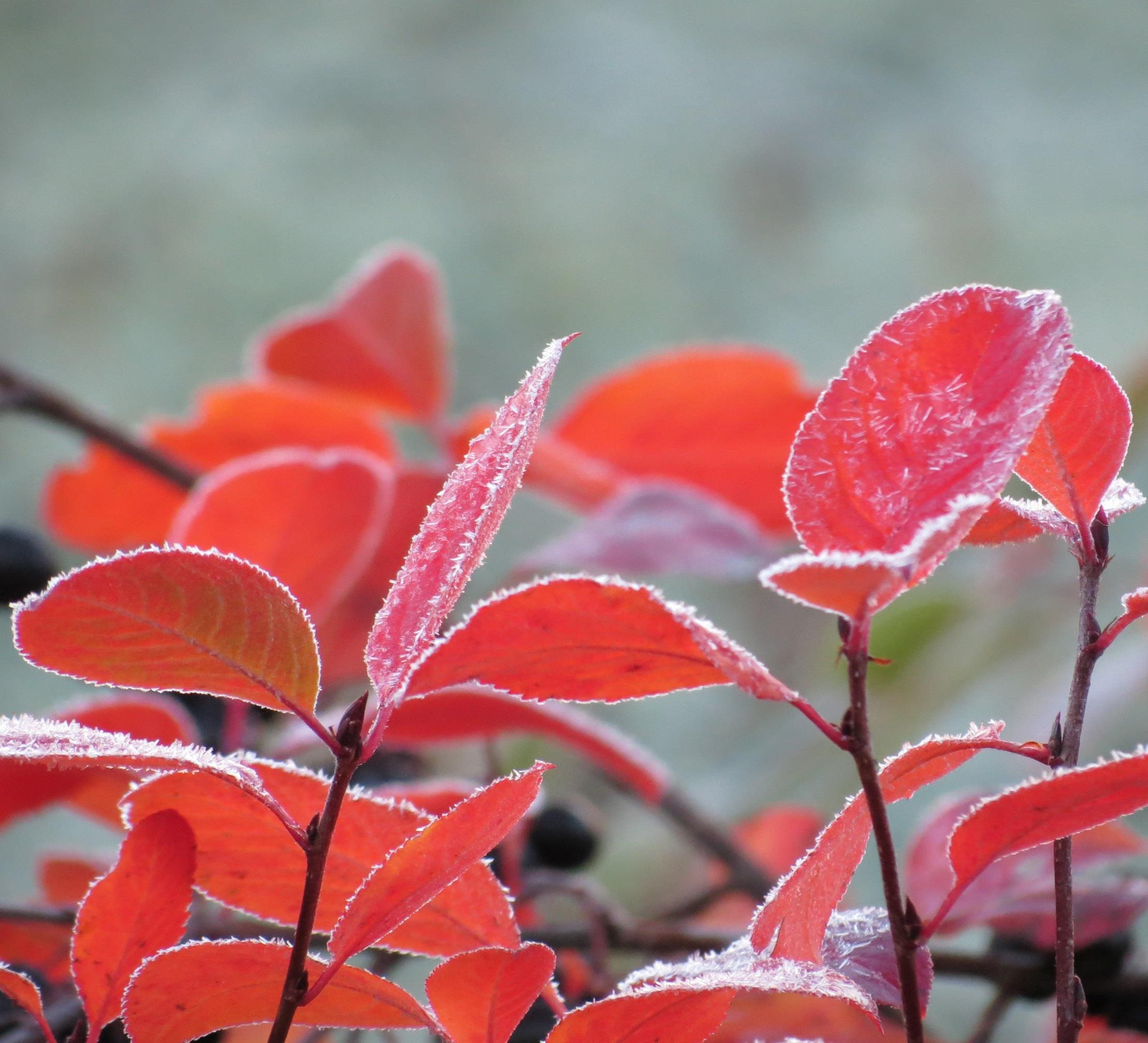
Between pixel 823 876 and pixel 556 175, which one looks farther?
pixel 556 175

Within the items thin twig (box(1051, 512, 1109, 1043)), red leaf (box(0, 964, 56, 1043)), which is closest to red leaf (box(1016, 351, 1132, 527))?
thin twig (box(1051, 512, 1109, 1043))

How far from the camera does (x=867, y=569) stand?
0.18m

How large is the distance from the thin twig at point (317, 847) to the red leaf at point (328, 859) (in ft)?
0.14

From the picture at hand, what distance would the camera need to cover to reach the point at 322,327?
2.05 ft

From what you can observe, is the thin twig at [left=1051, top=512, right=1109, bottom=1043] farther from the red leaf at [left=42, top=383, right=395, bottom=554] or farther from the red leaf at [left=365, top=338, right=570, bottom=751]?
the red leaf at [left=42, top=383, right=395, bottom=554]

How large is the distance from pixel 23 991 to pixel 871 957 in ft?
0.55

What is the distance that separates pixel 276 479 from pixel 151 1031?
249 mm

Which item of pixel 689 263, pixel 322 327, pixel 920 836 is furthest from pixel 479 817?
pixel 689 263

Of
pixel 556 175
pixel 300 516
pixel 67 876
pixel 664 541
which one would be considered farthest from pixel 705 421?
pixel 556 175

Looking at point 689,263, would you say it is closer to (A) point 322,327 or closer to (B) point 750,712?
(B) point 750,712

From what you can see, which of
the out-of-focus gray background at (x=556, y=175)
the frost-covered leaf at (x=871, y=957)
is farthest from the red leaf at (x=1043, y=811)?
the out-of-focus gray background at (x=556, y=175)

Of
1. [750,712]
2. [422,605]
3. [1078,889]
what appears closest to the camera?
[422,605]

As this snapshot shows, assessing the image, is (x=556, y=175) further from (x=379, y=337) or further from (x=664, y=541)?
(x=664, y=541)

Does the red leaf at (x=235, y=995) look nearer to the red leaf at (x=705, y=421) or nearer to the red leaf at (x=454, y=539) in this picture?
the red leaf at (x=454, y=539)
